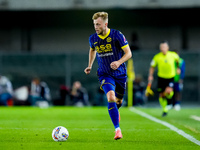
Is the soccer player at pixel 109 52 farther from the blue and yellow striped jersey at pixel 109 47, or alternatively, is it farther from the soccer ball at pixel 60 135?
the soccer ball at pixel 60 135

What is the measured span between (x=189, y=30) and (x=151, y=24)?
2.38 metres

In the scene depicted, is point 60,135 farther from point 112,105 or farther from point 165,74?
point 165,74

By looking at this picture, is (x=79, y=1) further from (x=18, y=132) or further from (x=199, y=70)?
(x=18, y=132)

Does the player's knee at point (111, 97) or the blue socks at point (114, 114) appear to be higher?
the player's knee at point (111, 97)

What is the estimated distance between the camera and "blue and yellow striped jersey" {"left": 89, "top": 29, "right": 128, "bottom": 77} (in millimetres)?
8461

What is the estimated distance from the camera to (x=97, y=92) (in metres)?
24.2

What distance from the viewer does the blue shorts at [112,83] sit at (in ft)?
27.3

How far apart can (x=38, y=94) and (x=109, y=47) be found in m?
15.0

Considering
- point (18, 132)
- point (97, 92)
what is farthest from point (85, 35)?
point (18, 132)

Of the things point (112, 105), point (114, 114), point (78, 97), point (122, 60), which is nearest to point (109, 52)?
point (122, 60)

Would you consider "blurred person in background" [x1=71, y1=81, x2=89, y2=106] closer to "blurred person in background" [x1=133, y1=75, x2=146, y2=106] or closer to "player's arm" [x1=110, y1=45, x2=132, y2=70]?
"blurred person in background" [x1=133, y1=75, x2=146, y2=106]

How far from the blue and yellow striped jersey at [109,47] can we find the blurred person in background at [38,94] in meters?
14.6

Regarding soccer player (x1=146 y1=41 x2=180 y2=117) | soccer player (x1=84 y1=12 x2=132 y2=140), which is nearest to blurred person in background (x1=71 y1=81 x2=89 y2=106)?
soccer player (x1=146 y1=41 x2=180 y2=117)

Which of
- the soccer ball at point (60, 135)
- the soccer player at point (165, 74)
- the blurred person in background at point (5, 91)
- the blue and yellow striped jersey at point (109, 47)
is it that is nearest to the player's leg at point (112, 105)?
the blue and yellow striped jersey at point (109, 47)
